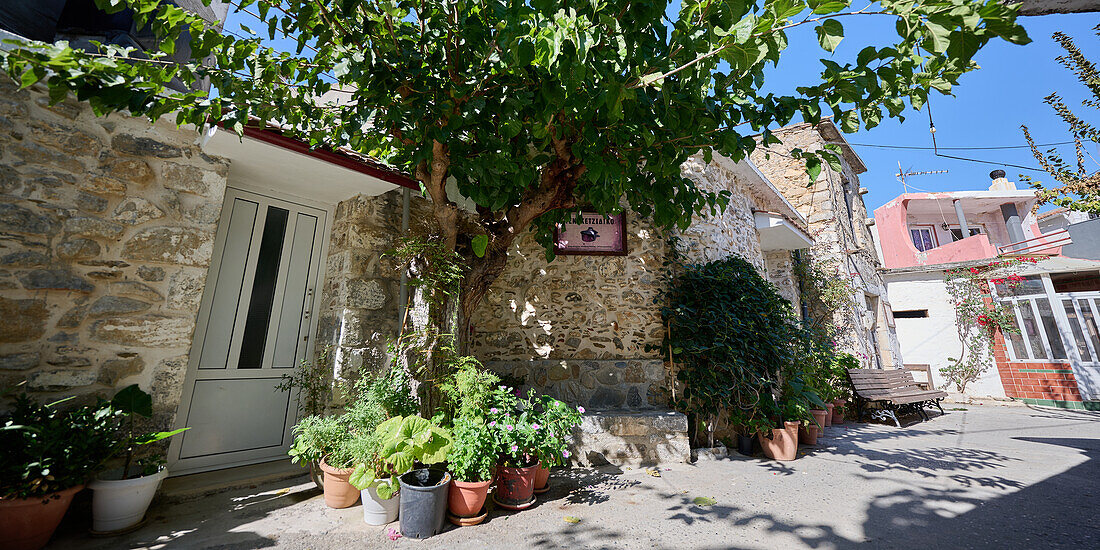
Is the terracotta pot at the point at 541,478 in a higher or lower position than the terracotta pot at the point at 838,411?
lower

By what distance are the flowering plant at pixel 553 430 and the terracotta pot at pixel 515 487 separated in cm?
15

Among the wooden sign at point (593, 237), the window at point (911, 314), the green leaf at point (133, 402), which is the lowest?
the green leaf at point (133, 402)

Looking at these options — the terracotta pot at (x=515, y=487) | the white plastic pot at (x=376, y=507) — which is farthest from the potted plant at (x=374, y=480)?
the terracotta pot at (x=515, y=487)

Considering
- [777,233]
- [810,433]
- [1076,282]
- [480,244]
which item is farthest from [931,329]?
[480,244]

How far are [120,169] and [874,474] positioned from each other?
657 centimetres

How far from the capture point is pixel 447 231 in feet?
11.0

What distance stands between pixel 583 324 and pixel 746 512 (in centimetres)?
242

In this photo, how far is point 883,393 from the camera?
631 cm

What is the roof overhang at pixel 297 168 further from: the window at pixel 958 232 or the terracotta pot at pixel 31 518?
the window at pixel 958 232

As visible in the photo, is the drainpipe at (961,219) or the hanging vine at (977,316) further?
the drainpipe at (961,219)

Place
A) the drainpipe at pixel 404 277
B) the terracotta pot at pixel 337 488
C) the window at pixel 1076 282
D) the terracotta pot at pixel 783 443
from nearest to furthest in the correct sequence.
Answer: the terracotta pot at pixel 337 488, the drainpipe at pixel 404 277, the terracotta pot at pixel 783 443, the window at pixel 1076 282

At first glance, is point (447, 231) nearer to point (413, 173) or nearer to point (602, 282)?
point (413, 173)

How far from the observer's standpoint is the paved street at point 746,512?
7.61 feet

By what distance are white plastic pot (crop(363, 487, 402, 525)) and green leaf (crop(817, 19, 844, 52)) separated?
3317mm
